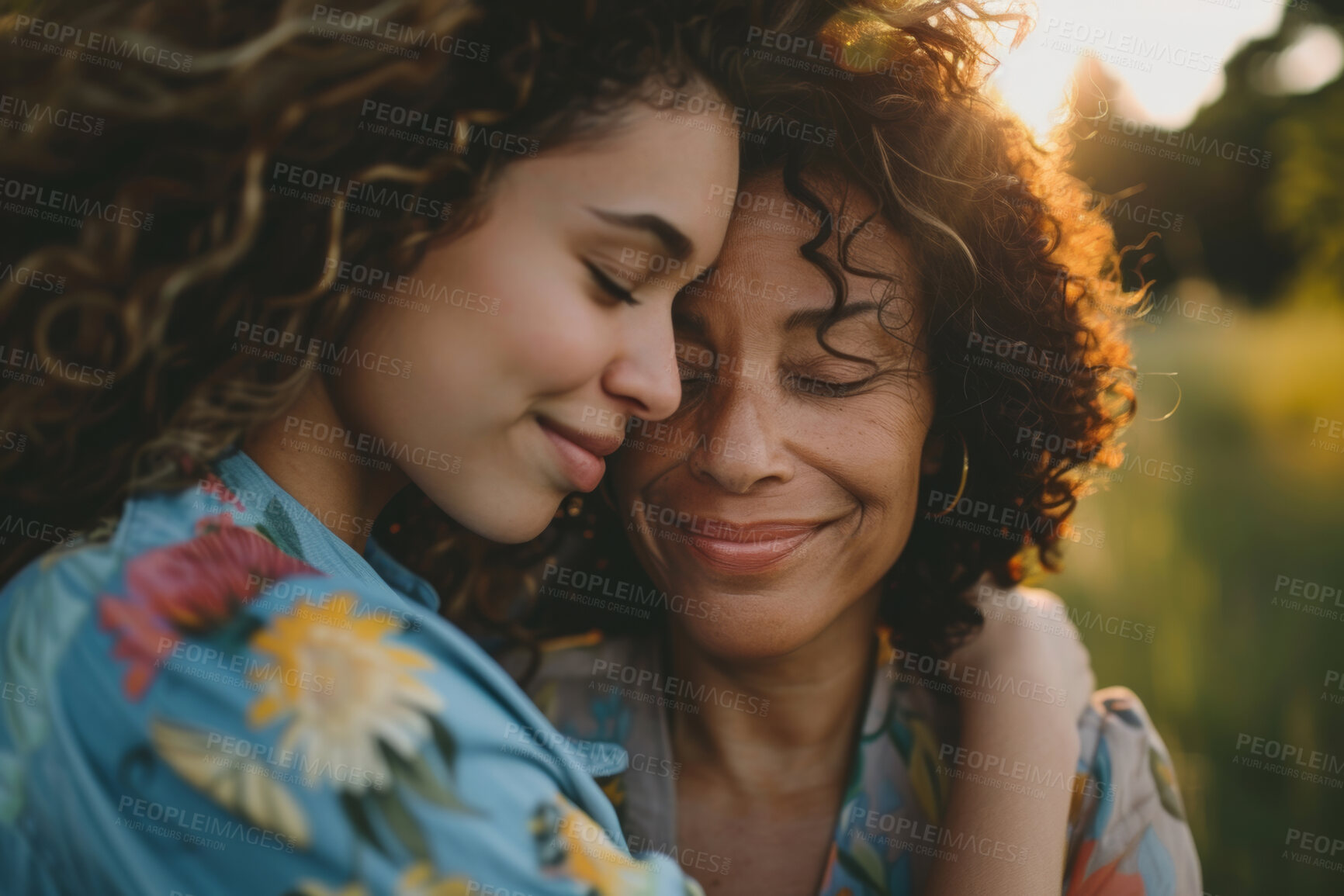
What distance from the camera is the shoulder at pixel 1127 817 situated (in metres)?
1.65

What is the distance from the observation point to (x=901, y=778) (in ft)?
5.65

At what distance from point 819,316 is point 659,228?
35 cm

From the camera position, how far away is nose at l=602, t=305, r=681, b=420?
129 centimetres

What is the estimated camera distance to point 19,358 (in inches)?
46.4

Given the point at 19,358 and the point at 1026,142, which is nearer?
the point at 19,358

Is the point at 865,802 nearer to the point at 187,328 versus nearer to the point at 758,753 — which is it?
the point at 758,753

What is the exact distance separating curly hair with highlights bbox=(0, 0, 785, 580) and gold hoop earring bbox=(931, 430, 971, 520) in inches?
37.5

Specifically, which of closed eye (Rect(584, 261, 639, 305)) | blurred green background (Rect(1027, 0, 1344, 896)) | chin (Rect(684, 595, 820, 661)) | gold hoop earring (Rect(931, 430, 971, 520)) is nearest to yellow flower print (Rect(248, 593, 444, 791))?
closed eye (Rect(584, 261, 639, 305))

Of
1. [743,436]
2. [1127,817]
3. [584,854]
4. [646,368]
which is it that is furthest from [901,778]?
[646,368]

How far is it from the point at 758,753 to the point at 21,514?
146 cm

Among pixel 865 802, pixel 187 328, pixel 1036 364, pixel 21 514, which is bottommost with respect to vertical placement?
pixel 865 802

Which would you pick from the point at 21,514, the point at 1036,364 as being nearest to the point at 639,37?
the point at 1036,364

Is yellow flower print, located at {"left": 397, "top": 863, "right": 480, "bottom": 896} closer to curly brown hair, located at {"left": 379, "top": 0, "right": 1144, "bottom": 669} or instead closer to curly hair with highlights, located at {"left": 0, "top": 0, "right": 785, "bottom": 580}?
curly hair with highlights, located at {"left": 0, "top": 0, "right": 785, "bottom": 580}

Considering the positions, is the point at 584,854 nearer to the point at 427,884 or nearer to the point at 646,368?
the point at 427,884
